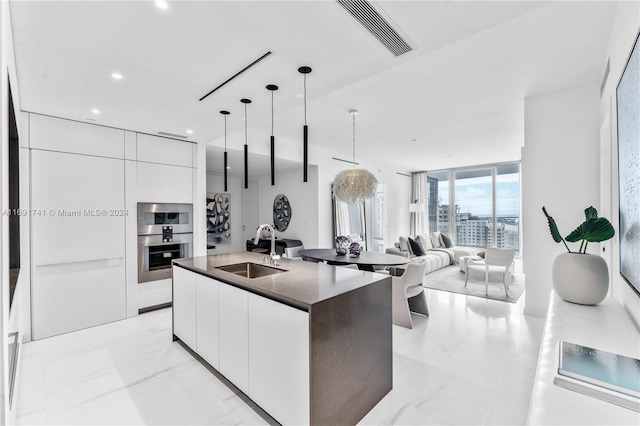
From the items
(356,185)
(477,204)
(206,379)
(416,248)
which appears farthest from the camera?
(477,204)

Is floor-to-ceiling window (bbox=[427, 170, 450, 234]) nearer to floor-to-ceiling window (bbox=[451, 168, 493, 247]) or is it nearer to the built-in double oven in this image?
floor-to-ceiling window (bbox=[451, 168, 493, 247])

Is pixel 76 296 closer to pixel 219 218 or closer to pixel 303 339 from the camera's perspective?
pixel 303 339

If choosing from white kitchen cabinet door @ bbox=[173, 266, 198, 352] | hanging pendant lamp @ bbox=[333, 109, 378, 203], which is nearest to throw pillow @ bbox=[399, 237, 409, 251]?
hanging pendant lamp @ bbox=[333, 109, 378, 203]

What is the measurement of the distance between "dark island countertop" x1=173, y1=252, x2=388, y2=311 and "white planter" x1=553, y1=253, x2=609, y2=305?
112 centimetres

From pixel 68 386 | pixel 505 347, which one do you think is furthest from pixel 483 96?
pixel 68 386

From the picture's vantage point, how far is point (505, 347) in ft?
9.47

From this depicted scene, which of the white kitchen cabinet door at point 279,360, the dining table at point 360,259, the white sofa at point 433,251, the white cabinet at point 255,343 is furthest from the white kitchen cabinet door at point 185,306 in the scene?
the white sofa at point 433,251

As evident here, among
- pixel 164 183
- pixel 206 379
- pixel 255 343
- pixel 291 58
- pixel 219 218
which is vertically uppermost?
pixel 291 58

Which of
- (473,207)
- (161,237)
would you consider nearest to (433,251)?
(473,207)

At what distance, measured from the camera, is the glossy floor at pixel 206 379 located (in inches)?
78.0

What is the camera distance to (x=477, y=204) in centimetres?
812

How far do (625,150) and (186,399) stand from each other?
311cm

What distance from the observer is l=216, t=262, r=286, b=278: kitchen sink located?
2.73 m

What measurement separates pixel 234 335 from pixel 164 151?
3.07 meters
